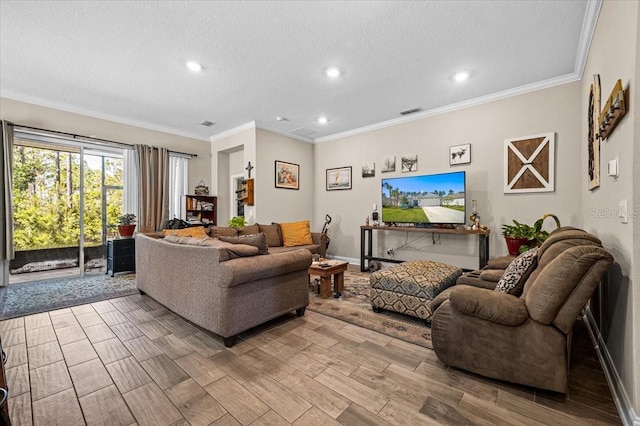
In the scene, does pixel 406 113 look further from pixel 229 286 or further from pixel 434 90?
pixel 229 286

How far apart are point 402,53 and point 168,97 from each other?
3.37 metres

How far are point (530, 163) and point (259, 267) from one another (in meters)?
3.86

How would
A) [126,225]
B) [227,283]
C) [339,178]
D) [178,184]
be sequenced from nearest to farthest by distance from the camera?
1. [227,283]
2. [126,225]
3. [178,184]
4. [339,178]

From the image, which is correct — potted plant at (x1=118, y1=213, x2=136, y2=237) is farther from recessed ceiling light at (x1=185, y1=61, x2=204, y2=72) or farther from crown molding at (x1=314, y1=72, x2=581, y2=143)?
crown molding at (x1=314, y1=72, x2=581, y2=143)

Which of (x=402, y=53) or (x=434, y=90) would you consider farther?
(x=434, y=90)

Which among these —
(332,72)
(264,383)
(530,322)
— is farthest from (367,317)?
(332,72)

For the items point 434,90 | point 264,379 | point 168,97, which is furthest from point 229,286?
point 434,90

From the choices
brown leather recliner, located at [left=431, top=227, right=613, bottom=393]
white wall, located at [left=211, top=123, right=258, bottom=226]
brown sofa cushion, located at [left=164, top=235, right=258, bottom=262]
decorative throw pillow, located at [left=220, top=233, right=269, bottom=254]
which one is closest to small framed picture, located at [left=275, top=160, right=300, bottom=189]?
white wall, located at [left=211, top=123, right=258, bottom=226]

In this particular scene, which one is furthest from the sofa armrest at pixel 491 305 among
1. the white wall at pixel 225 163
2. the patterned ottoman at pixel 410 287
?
the white wall at pixel 225 163

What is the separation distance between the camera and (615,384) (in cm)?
165

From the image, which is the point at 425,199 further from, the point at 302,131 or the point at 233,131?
the point at 233,131

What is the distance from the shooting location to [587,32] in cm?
261

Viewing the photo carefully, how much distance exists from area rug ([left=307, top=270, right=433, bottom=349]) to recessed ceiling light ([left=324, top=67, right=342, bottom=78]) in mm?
2833

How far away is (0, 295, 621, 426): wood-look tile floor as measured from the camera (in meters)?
1.53
